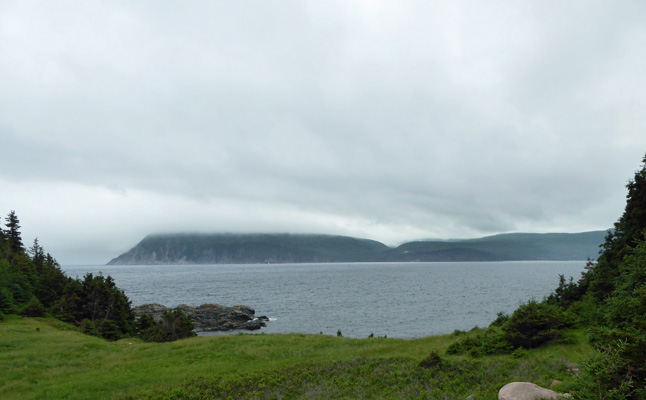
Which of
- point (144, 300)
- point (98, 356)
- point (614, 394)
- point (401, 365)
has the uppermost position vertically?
point (614, 394)

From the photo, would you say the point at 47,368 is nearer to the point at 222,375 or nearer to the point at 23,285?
the point at 222,375

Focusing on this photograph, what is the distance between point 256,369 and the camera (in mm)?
21469

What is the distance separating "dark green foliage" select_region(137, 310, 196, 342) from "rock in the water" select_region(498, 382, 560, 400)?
4311 cm

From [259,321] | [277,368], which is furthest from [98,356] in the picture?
[259,321]

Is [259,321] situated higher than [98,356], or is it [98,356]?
[98,356]

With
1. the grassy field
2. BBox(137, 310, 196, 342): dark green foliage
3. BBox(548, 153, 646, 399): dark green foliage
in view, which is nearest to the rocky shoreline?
BBox(137, 310, 196, 342): dark green foliage

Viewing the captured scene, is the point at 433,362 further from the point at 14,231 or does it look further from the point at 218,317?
the point at 14,231

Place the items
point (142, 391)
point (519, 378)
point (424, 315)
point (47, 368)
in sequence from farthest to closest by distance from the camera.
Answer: point (424, 315) < point (47, 368) < point (142, 391) < point (519, 378)

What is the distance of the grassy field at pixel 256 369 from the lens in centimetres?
1558

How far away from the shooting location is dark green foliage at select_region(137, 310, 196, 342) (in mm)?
45000

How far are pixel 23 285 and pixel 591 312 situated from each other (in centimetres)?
6918

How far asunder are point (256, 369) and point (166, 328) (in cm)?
3195

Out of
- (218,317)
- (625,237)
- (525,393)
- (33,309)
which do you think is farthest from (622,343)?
(218,317)

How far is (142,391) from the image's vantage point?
17938mm
